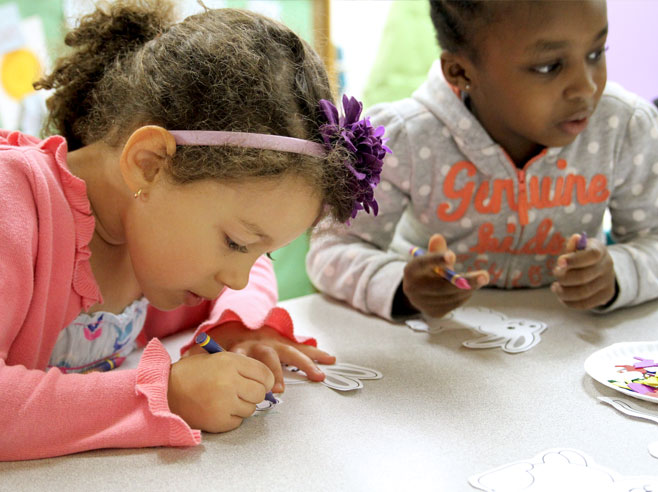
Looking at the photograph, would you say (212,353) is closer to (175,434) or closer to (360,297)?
(175,434)

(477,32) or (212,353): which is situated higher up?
(477,32)

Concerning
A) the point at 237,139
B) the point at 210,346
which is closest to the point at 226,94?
the point at 237,139

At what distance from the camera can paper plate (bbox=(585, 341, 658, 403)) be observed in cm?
72

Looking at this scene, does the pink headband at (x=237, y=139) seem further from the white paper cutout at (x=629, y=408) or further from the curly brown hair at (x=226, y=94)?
the white paper cutout at (x=629, y=408)

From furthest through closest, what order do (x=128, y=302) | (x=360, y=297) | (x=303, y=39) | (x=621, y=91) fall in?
(x=621, y=91), (x=360, y=297), (x=128, y=302), (x=303, y=39)

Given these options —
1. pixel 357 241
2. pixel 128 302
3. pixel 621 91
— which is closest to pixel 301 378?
pixel 128 302

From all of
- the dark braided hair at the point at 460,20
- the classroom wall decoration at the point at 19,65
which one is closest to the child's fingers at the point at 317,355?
the dark braided hair at the point at 460,20

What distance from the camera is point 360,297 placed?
0.99m

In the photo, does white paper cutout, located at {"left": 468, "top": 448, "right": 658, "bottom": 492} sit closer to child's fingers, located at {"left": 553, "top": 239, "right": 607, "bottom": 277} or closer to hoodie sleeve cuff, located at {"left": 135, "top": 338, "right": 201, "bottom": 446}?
hoodie sleeve cuff, located at {"left": 135, "top": 338, "right": 201, "bottom": 446}

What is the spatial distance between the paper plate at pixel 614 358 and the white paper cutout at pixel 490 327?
0.09m

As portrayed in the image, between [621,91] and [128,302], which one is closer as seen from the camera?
[128,302]

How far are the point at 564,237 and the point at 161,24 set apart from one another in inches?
28.1

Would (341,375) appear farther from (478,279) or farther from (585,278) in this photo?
(585,278)

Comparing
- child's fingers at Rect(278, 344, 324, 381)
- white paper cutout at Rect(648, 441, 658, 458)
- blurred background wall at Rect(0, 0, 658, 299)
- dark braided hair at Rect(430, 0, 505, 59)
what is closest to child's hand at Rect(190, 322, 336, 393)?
child's fingers at Rect(278, 344, 324, 381)
